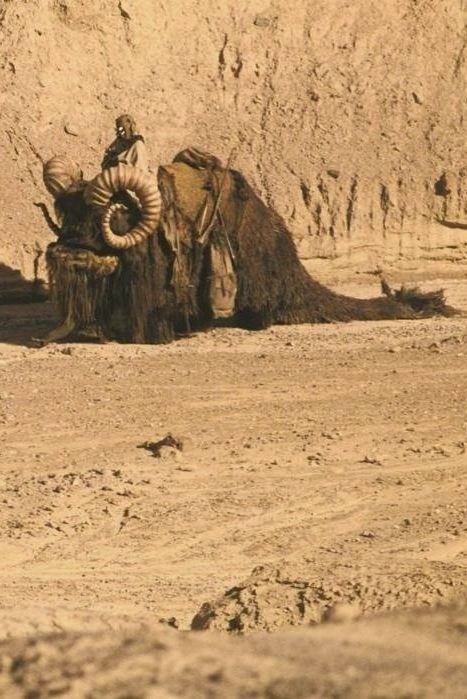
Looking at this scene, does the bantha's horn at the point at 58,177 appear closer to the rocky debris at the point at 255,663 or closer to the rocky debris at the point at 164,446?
the rocky debris at the point at 164,446

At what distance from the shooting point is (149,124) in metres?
19.6

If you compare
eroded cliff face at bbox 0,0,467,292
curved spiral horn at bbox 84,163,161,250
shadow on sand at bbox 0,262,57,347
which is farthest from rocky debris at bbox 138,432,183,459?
eroded cliff face at bbox 0,0,467,292

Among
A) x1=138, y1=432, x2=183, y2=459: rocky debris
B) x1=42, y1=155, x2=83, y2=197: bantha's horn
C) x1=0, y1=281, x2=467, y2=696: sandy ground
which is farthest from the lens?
x1=42, y1=155, x2=83, y2=197: bantha's horn

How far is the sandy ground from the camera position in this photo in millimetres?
7004

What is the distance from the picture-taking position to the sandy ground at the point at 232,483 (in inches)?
276

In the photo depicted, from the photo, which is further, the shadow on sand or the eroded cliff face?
the eroded cliff face

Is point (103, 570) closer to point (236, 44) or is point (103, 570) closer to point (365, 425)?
point (365, 425)

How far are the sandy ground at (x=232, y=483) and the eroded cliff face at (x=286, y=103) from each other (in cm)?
475

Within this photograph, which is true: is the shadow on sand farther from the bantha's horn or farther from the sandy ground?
the bantha's horn

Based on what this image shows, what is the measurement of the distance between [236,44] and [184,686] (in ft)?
56.0

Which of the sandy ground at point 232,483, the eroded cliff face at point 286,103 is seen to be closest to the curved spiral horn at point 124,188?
the sandy ground at point 232,483

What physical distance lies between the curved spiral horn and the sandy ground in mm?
986

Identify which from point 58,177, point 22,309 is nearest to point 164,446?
point 58,177

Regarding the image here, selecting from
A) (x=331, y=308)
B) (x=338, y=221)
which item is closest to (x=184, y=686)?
(x=331, y=308)
